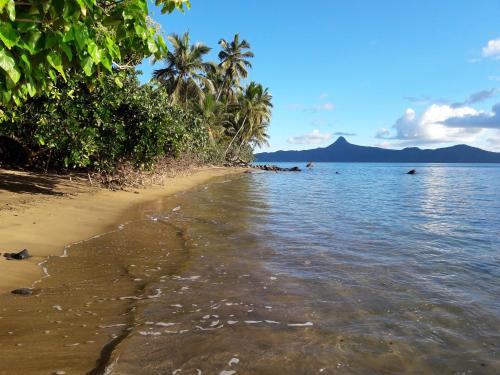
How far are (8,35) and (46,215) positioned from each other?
32.3 ft

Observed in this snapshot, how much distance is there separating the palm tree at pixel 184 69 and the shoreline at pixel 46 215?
23449mm

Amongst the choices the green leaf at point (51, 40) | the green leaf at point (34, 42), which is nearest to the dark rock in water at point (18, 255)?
the green leaf at point (34, 42)

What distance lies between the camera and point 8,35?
2727 mm

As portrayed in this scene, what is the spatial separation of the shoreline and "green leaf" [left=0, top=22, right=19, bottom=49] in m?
4.47

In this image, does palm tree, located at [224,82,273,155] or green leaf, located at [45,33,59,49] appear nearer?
green leaf, located at [45,33,59,49]

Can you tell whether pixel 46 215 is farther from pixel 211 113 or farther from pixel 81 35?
pixel 211 113

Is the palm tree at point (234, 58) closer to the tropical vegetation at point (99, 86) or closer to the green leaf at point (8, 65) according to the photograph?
the tropical vegetation at point (99, 86)

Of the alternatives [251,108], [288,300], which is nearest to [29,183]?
[288,300]

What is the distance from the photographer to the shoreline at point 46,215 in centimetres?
716

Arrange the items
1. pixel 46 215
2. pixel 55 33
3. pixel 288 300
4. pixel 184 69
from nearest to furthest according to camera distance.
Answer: pixel 55 33 → pixel 288 300 → pixel 46 215 → pixel 184 69

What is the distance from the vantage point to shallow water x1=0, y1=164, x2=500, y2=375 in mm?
4445

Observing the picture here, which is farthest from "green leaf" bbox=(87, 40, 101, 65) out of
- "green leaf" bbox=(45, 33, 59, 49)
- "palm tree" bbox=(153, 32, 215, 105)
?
"palm tree" bbox=(153, 32, 215, 105)

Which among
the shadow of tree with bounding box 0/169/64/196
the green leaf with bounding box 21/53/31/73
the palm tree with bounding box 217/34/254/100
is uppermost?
the palm tree with bounding box 217/34/254/100

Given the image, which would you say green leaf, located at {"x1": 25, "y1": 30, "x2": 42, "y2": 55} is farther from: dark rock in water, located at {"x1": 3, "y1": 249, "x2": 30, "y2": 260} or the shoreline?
dark rock in water, located at {"x1": 3, "y1": 249, "x2": 30, "y2": 260}
